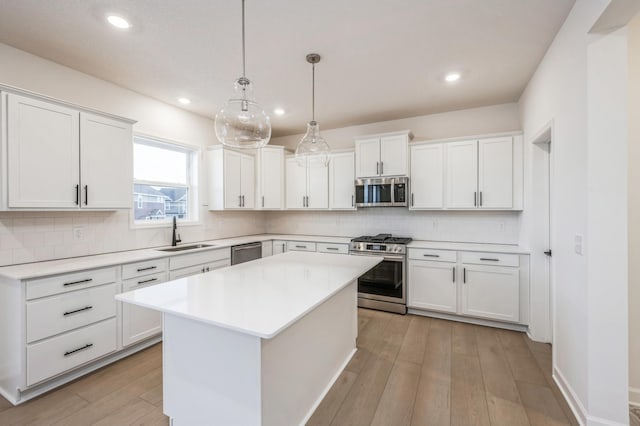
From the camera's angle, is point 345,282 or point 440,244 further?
point 440,244

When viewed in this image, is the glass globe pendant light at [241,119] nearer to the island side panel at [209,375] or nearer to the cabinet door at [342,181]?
the island side panel at [209,375]

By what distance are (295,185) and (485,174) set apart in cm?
284

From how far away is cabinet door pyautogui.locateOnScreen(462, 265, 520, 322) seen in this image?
125 inches

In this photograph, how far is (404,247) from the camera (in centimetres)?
371

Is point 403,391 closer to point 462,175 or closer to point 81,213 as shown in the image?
point 462,175

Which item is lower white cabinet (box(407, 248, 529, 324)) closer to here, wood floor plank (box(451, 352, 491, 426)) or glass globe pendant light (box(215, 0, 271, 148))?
wood floor plank (box(451, 352, 491, 426))

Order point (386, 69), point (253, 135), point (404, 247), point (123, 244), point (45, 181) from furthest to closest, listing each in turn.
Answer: point (404, 247) < point (123, 244) < point (386, 69) < point (45, 181) < point (253, 135)

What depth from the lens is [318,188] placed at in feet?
15.4

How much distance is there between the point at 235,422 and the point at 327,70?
9.62ft

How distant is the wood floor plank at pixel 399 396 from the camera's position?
1.88 metres

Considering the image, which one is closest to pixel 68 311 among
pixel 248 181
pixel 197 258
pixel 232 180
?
pixel 197 258

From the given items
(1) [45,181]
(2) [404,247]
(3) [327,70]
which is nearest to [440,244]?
(2) [404,247]

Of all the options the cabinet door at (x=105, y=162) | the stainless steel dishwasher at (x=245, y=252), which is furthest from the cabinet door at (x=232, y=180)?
the cabinet door at (x=105, y=162)

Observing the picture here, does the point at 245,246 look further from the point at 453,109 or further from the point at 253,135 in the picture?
the point at 453,109
